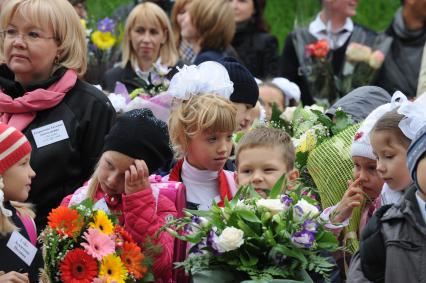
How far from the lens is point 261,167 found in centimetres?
571

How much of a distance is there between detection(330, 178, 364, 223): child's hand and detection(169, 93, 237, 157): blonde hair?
2.21 feet

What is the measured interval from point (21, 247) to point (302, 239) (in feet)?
4.63

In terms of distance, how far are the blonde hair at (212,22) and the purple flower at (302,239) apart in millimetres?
4441

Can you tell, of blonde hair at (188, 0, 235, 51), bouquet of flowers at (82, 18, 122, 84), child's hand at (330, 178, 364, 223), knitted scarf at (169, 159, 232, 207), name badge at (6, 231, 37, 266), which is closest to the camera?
name badge at (6, 231, 37, 266)

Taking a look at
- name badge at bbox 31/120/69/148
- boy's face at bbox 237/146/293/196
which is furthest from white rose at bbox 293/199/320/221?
name badge at bbox 31/120/69/148

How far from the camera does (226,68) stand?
687 cm

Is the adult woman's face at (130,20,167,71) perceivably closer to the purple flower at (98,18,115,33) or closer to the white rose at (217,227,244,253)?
the purple flower at (98,18,115,33)

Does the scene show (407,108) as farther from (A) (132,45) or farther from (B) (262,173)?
(A) (132,45)

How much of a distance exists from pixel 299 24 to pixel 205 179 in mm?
4770

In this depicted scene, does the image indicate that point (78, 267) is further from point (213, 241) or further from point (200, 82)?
point (200, 82)

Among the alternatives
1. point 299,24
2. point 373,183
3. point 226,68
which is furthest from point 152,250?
point 299,24

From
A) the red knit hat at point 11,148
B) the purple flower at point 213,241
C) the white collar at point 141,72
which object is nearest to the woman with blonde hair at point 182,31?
the white collar at point 141,72

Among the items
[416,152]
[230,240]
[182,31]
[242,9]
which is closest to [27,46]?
[230,240]

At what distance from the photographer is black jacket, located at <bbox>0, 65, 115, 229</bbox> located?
6.39 metres
